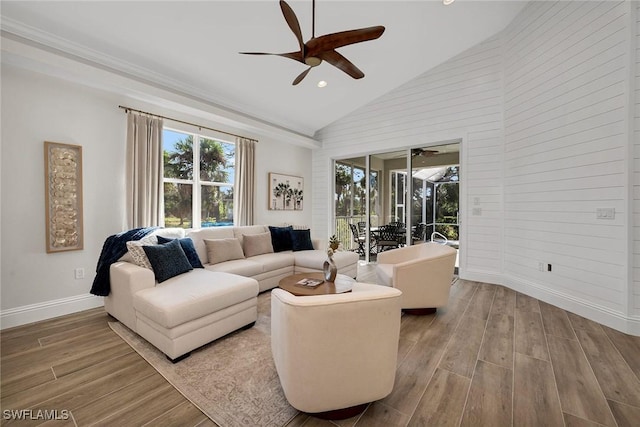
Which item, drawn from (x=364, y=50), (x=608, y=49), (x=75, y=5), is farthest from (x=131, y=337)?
(x=608, y=49)

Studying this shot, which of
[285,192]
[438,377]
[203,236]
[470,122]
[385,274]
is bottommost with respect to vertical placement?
[438,377]

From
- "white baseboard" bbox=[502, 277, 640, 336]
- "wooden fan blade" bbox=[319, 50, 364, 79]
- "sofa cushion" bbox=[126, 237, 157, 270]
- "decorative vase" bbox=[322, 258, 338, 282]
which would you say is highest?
"wooden fan blade" bbox=[319, 50, 364, 79]

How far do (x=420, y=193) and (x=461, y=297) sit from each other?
229 centimetres

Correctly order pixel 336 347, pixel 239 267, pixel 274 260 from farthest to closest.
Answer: pixel 274 260 < pixel 239 267 < pixel 336 347

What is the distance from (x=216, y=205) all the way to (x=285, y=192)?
1.66 m

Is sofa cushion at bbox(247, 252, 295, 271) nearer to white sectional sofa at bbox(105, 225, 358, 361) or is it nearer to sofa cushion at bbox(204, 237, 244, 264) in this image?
white sectional sofa at bbox(105, 225, 358, 361)

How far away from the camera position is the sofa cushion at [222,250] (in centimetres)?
356

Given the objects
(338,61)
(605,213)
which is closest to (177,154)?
(338,61)

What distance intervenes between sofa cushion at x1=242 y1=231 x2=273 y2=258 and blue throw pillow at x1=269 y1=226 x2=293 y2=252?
16cm

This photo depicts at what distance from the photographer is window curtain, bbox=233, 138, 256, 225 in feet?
15.8

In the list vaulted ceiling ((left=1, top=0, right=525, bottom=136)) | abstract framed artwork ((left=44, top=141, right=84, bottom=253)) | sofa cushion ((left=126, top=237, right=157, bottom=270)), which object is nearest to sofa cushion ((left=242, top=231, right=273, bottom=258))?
sofa cushion ((left=126, top=237, right=157, bottom=270))

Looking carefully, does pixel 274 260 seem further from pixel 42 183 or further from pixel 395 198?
pixel 395 198

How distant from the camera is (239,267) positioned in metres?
3.38

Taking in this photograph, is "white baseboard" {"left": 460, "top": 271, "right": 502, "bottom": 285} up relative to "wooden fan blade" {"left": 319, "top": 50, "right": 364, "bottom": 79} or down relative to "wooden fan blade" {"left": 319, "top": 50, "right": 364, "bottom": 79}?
down
